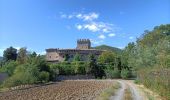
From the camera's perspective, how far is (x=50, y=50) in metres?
138

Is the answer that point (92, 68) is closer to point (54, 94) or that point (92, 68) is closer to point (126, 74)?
point (126, 74)

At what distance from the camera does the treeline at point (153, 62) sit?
22578 mm

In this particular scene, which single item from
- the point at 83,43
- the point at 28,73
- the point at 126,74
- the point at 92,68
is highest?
the point at 83,43

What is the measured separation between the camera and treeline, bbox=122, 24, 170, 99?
889 inches

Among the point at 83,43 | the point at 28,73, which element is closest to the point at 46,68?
the point at 28,73

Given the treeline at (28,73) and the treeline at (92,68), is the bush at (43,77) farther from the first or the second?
the treeline at (92,68)

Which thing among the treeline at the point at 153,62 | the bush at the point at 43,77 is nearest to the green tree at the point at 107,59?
the treeline at the point at 153,62

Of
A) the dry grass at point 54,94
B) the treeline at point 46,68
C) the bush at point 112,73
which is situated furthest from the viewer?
the bush at point 112,73

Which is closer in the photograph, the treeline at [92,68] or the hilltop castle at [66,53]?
the treeline at [92,68]

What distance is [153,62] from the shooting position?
3762 cm

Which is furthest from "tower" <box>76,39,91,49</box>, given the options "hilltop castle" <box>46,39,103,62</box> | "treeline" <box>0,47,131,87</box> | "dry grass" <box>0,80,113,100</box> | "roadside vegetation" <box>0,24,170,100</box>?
"dry grass" <box>0,80,113,100</box>

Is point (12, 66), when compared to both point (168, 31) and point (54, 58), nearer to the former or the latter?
point (168, 31)

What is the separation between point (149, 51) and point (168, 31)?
133 ft

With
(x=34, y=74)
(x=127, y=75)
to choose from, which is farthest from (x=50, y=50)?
(x=34, y=74)
